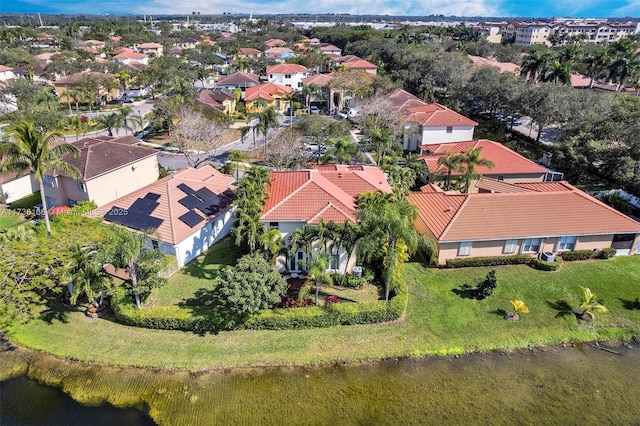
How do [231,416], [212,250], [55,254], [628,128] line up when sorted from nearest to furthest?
[231,416] → [55,254] → [212,250] → [628,128]

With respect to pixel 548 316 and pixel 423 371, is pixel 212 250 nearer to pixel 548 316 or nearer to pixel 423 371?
pixel 423 371

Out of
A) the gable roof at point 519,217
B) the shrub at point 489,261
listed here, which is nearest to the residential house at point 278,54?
the gable roof at point 519,217

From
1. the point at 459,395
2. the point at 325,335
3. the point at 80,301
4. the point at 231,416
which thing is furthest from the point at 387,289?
the point at 80,301

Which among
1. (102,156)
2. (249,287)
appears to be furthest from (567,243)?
(102,156)

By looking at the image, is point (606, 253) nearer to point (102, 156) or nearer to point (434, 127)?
point (434, 127)

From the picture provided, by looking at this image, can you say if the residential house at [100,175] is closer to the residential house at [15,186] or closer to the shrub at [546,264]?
the residential house at [15,186]

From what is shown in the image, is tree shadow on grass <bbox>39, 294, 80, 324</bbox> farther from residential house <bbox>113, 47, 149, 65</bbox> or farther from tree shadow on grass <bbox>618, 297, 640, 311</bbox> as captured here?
residential house <bbox>113, 47, 149, 65</bbox>

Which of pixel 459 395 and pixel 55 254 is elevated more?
pixel 55 254
